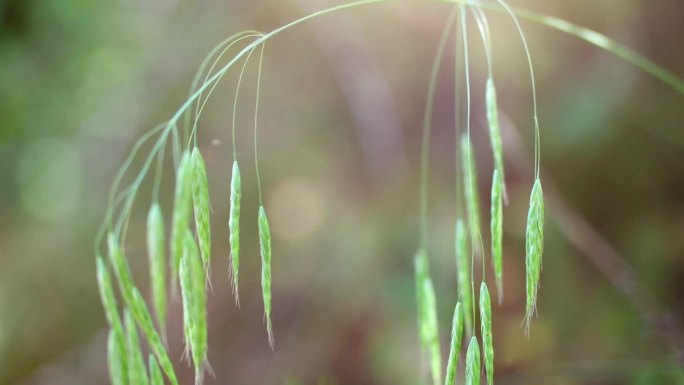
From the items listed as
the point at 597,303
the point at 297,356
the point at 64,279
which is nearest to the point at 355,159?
the point at 297,356

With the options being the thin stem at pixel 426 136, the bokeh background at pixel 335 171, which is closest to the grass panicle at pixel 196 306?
the thin stem at pixel 426 136

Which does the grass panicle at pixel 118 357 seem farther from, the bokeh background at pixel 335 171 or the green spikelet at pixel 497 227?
the bokeh background at pixel 335 171

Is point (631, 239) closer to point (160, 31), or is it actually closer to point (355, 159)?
point (355, 159)

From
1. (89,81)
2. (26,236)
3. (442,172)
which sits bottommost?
(442,172)

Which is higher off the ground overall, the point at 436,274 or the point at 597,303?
the point at 436,274

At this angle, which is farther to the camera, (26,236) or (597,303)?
(26,236)

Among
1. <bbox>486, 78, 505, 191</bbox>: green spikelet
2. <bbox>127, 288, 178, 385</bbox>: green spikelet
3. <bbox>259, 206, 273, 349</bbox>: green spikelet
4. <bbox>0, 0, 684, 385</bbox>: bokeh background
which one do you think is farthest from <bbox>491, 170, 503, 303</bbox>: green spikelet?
<bbox>0, 0, 684, 385</bbox>: bokeh background
